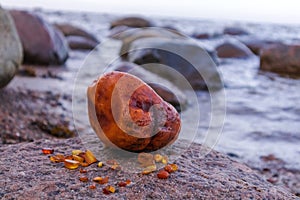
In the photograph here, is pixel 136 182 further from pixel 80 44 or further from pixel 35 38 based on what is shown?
pixel 80 44

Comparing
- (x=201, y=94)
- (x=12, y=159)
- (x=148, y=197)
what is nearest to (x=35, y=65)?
(x=201, y=94)

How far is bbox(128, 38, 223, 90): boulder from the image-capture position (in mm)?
7277

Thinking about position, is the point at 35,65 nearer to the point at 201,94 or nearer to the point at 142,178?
the point at 201,94

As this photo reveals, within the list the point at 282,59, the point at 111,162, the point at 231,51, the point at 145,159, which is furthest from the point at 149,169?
the point at 231,51

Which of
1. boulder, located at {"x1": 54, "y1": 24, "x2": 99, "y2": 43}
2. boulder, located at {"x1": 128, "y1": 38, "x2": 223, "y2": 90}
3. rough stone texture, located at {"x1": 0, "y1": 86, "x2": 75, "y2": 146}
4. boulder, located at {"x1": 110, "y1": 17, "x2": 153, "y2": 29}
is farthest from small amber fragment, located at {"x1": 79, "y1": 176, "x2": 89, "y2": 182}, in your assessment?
boulder, located at {"x1": 110, "y1": 17, "x2": 153, "y2": 29}

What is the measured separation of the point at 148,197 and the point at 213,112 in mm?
3958

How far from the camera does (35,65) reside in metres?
8.09

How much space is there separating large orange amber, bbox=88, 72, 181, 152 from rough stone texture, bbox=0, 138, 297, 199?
16 centimetres

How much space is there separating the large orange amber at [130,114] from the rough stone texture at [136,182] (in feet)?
0.53

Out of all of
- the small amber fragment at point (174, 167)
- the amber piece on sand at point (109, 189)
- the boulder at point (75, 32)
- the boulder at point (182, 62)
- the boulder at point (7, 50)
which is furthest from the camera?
the boulder at point (75, 32)

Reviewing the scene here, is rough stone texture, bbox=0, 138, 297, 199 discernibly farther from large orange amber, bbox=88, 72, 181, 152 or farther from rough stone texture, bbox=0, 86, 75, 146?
rough stone texture, bbox=0, 86, 75, 146

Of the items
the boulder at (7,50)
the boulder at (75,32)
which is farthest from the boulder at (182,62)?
the boulder at (75,32)

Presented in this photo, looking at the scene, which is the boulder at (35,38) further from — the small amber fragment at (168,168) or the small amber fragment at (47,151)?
the small amber fragment at (168,168)

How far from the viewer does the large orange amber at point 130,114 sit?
193 cm
